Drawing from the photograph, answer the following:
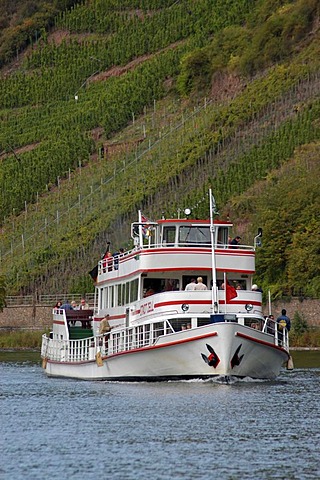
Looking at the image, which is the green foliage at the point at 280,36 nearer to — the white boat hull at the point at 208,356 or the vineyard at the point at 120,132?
the vineyard at the point at 120,132

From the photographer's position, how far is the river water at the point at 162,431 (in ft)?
109

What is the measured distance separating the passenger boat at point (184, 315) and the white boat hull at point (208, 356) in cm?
3

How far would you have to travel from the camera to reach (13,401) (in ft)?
157

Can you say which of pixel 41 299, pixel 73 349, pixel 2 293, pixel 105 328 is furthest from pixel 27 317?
pixel 105 328

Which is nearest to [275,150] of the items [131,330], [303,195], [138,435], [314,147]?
[314,147]

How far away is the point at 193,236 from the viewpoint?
179ft

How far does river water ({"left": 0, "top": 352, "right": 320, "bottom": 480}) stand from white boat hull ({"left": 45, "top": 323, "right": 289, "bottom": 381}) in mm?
483

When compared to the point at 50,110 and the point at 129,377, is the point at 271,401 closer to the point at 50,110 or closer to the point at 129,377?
the point at 129,377

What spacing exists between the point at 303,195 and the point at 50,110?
254ft

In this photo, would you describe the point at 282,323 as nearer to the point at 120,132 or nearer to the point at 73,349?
the point at 73,349

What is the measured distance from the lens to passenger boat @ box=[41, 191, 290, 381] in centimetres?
5066

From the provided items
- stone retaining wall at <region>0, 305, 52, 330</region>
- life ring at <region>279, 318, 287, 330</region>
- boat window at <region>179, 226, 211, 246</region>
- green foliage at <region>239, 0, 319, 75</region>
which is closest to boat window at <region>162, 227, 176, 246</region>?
boat window at <region>179, 226, 211, 246</region>

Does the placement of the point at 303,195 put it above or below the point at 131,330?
above

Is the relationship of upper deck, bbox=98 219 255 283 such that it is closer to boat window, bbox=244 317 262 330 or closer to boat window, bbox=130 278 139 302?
boat window, bbox=130 278 139 302
